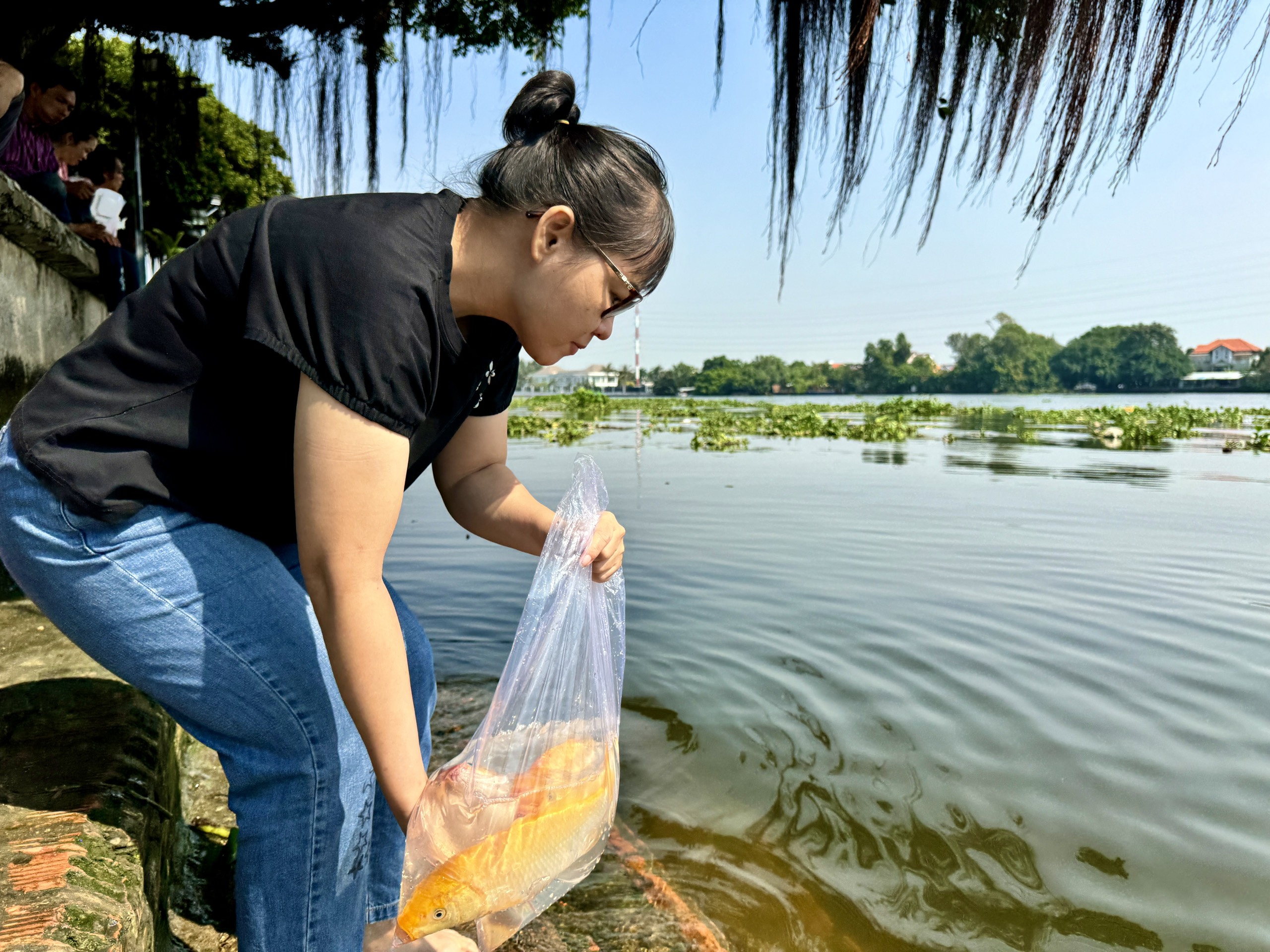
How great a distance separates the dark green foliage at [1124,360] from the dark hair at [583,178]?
78.1m

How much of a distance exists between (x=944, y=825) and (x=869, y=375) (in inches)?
3202

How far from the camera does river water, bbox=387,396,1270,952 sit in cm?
204

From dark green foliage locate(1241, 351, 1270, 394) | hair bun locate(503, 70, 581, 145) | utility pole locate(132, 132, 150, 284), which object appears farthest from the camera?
dark green foliage locate(1241, 351, 1270, 394)

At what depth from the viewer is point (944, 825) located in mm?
2326

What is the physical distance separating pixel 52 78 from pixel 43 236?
1.58 metres

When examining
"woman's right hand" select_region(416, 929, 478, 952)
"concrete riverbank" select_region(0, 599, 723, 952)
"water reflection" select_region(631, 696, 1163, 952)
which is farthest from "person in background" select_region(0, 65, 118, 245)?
"water reflection" select_region(631, 696, 1163, 952)

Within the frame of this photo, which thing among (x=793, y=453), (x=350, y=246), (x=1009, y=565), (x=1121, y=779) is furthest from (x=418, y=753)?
(x=793, y=453)

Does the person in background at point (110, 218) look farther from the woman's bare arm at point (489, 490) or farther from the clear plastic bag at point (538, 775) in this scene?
the clear plastic bag at point (538, 775)

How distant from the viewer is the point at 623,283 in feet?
4.34

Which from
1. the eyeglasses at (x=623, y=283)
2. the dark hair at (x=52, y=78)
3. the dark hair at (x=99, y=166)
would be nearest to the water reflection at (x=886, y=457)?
the dark hair at (x=99, y=166)

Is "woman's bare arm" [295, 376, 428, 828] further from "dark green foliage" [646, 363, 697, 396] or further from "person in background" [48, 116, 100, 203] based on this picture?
"dark green foliage" [646, 363, 697, 396]

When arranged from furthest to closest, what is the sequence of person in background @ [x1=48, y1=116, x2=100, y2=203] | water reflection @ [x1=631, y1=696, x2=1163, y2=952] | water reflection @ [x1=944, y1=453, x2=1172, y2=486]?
1. water reflection @ [x1=944, y1=453, x2=1172, y2=486]
2. person in background @ [x1=48, y1=116, x2=100, y2=203]
3. water reflection @ [x1=631, y1=696, x2=1163, y2=952]

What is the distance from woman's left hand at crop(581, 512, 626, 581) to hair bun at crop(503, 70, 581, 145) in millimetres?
667

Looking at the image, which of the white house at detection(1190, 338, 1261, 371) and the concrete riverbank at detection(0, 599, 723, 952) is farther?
the white house at detection(1190, 338, 1261, 371)
